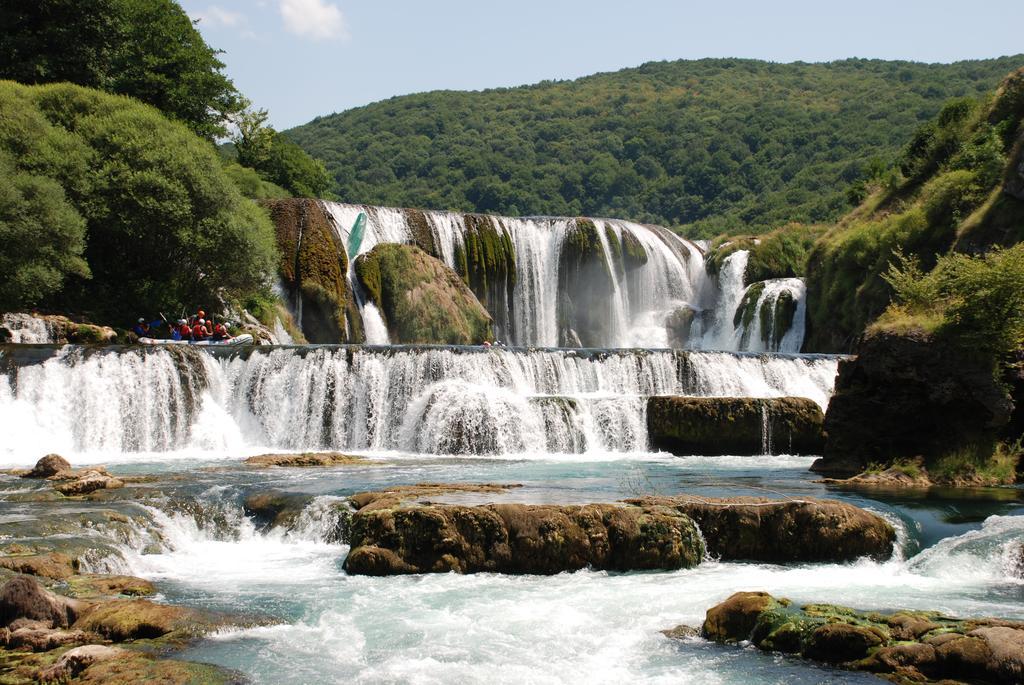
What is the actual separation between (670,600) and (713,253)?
37695mm

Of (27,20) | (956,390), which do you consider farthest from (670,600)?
(27,20)

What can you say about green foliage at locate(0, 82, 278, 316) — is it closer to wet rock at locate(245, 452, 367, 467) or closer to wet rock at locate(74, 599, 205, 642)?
wet rock at locate(245, 452, 367, 467)

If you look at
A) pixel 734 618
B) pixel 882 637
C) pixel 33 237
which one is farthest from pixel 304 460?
pixel 882 637

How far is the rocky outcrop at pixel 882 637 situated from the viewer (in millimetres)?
7492

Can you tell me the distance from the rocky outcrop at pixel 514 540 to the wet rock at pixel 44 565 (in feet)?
9.88

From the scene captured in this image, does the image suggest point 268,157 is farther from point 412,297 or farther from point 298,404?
point 298,404

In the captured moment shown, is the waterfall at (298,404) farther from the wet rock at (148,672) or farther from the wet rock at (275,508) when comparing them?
the wet rock at (148,672)

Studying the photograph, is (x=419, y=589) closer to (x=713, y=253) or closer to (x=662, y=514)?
(x=662, y=514)

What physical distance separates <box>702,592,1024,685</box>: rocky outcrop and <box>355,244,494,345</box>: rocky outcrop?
26.6m

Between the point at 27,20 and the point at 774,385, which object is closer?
the point at 774,385

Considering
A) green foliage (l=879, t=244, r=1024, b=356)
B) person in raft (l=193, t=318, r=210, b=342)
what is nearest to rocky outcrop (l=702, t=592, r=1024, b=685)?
green foliage (l=879, t=244, r=1024, b=356)

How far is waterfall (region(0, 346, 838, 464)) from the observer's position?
854 inches

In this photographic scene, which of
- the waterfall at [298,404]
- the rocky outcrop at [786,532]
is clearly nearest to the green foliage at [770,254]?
the waterfall at [298,404]

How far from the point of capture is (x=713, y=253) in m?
46.4
